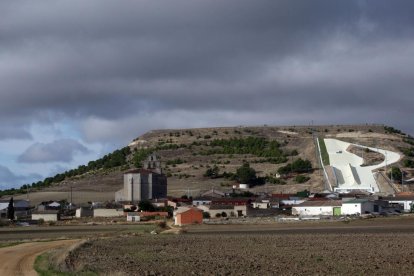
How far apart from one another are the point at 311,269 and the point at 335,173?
146 m

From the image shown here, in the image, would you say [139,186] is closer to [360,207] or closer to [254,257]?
[360,207]

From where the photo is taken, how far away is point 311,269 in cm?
3181

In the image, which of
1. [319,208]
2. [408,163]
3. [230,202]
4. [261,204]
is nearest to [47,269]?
[319,208]

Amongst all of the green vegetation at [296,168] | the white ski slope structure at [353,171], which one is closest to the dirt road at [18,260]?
the white ski slope structure at [353,171]

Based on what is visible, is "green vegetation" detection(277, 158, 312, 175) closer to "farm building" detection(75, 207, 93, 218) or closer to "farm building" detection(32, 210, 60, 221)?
"farm building" detection(75, 207, 93, 218)

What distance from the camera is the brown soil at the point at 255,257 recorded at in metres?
32.0

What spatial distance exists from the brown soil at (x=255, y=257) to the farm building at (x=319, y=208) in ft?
193

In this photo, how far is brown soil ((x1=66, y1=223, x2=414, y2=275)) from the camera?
32.0 metres

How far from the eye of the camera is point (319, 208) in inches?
4528

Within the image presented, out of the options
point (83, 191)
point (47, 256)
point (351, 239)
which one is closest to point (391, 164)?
point (83, 191)

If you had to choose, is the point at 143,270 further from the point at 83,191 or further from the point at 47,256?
the point at 83,191

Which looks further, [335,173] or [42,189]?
[42,189]

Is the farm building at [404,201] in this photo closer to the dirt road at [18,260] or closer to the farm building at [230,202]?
the farm building at [230,202]

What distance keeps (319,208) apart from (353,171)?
6392 cm
